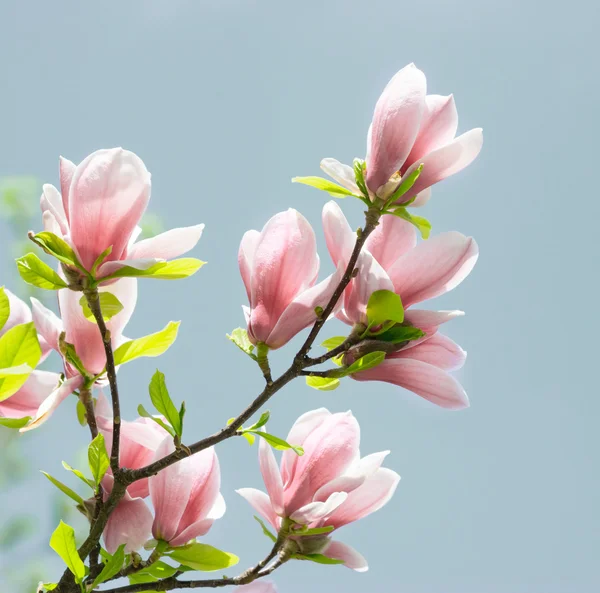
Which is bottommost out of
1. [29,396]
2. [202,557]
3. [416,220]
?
[202,557]

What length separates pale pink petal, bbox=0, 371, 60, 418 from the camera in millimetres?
589

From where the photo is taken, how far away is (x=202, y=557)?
610mm

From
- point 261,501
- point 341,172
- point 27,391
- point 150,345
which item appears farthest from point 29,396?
point 341,172

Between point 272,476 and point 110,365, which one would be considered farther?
point 272,476

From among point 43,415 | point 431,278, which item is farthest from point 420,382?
point 43,415

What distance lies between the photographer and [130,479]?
20.9 inches

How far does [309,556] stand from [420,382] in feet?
0.61

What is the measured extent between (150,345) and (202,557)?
7.8 inches

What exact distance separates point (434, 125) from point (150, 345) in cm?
29

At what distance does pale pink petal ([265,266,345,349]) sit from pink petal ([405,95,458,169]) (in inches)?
4.3

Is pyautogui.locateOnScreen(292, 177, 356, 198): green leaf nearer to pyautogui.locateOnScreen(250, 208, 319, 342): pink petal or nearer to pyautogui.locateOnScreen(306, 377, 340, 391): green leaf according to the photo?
pyautogui.locateOnScreen(250, 208, 319, 342): pink petal

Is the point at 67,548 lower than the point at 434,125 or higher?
lower

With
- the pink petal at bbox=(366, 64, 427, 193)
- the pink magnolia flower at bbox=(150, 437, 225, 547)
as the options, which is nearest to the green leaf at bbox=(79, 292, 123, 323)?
the pink magnolia flower at bbox=(150, 437, 225, 547)

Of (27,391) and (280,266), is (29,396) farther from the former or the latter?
(280,266)
